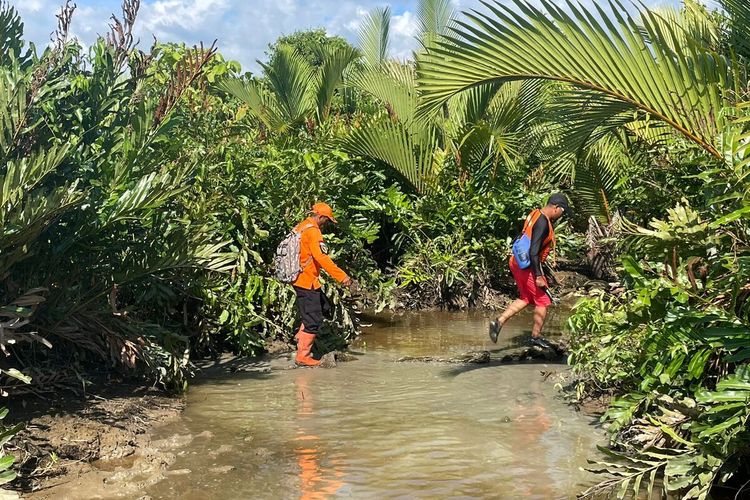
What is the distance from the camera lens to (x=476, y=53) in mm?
5066

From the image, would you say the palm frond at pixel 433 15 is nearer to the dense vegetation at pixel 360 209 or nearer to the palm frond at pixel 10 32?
the dense vegetation at pixel 360 209

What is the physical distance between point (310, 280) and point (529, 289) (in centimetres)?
227

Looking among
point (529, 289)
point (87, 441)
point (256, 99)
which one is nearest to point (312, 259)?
point (529, 289)

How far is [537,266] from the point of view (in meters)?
8.27

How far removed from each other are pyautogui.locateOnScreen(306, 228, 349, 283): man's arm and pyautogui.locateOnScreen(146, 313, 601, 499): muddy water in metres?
0.93

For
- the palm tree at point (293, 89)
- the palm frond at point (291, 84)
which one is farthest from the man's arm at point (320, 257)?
the palm frond at point (291, 84)

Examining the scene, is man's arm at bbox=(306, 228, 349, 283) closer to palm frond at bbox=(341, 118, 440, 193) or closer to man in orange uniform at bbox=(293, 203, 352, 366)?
man in orange uniform at bbox=(293, 203, 352, 366)

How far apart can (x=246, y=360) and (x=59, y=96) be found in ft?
10.8

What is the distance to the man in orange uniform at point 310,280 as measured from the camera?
810cm

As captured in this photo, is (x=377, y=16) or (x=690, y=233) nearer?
(x=690, y=233)

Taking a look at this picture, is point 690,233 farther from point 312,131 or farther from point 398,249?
point 312,131

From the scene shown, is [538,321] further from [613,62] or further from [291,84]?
[291,84]

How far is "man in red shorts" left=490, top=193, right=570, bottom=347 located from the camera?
8227 millimetres

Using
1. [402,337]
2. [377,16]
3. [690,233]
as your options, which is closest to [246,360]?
[402,337]
